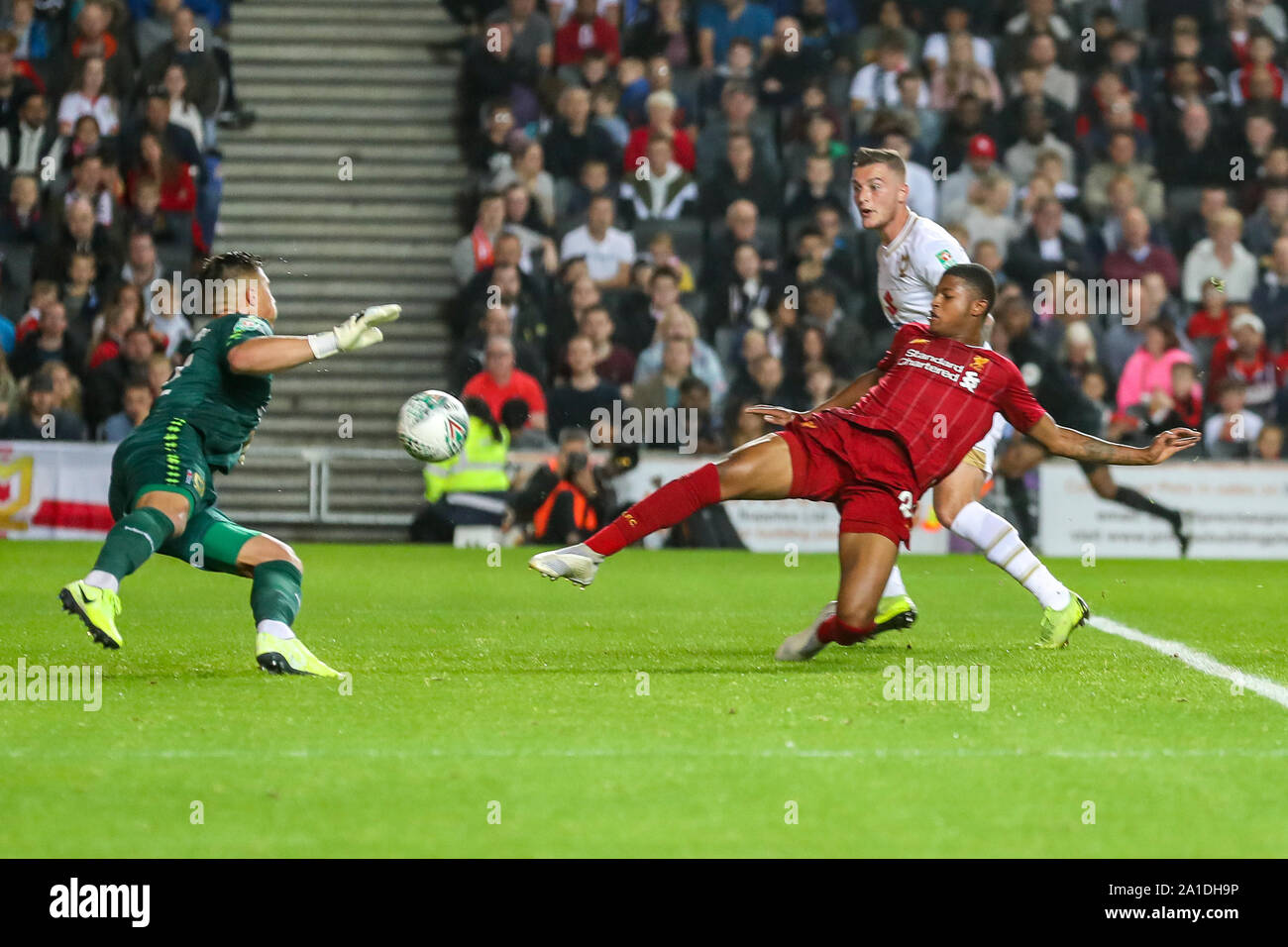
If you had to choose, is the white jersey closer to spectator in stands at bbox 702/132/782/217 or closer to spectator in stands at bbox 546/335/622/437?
spectator in stands at bbox 546/335/622/437

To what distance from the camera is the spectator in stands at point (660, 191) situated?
17875 mm

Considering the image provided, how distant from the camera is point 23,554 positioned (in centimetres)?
1388

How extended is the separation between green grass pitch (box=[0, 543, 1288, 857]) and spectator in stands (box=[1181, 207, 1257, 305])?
824 centimetres

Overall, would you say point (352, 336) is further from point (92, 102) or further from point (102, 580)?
point (92, 102)

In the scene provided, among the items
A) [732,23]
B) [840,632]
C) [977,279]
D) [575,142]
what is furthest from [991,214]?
[840,632]

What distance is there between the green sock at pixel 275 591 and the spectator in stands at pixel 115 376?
9.45 m

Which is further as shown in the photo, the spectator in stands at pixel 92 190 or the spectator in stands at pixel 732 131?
the spectator in stands at pixel 732 131

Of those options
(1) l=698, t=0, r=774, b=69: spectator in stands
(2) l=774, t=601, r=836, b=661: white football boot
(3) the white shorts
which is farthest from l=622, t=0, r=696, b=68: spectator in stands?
(2) l=774, t=601, r=836, b=661: white football boot

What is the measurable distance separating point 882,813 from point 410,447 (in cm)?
376

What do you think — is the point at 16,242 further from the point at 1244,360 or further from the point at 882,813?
the point at 882,813

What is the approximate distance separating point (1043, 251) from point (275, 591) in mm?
11714

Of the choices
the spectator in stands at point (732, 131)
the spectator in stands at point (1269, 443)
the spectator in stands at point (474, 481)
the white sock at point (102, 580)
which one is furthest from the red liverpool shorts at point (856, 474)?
the spectator in stands at point (732, 131)

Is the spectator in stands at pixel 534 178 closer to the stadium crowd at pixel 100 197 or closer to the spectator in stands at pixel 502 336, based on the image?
the spectator in stands at pixel 502 336

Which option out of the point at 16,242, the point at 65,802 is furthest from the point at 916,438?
the point at 16,242
